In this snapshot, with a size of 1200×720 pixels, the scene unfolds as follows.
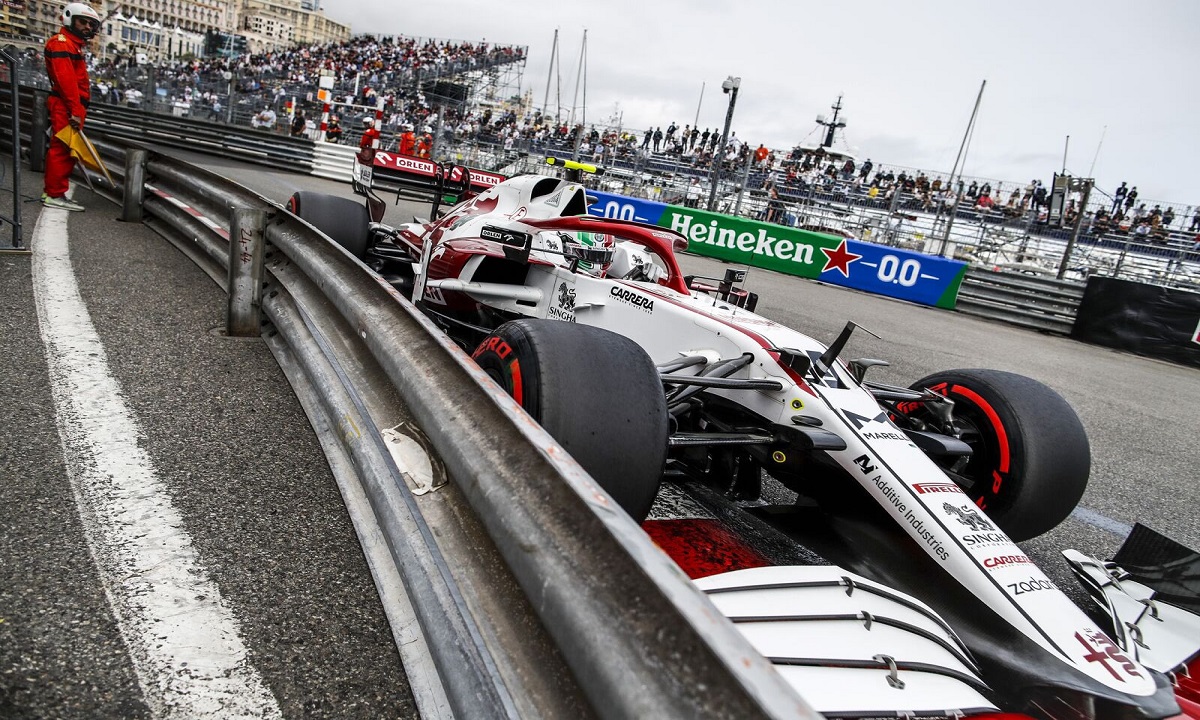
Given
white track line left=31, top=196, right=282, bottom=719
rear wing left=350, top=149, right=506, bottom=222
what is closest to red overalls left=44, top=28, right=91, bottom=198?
rear wing left=350, top=149, right=506, bottom=222

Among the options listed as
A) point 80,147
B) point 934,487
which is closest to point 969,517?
point 934,487

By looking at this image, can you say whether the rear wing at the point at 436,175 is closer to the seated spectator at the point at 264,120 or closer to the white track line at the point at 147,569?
the white track line at the point at 147,569

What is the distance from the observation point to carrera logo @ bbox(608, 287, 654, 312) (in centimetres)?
341

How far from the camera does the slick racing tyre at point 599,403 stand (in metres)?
2.14

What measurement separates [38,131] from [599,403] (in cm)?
1030

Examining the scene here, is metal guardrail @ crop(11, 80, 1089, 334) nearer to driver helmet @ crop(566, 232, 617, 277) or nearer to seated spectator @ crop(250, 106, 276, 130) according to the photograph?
seated spectator @ crop(250, 106, 276, 130)

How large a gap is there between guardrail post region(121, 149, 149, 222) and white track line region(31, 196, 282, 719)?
3973mm

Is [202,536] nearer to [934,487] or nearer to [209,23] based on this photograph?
[934,487]

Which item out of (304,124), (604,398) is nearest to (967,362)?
(604,398)

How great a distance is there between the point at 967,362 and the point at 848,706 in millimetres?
7193

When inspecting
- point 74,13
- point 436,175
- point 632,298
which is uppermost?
point 74,13

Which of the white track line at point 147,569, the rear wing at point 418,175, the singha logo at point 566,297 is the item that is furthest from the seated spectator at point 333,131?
the white track line at point 147,569

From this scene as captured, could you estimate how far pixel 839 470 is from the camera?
8.57 feet

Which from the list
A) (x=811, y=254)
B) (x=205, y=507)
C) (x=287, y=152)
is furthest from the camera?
(x=287, y=152)
